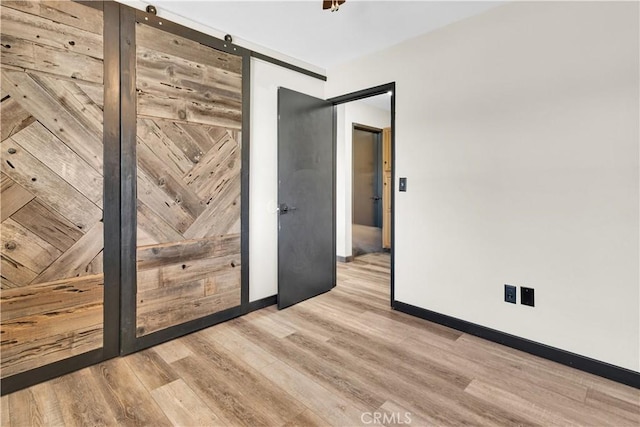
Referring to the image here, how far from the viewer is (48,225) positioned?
189 cm

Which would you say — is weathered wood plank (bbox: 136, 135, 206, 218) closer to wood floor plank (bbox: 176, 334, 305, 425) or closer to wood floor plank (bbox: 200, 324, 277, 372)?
wood floor plank (bbox: 200, 324, 277, 372)

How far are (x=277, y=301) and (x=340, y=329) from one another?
0.75 m

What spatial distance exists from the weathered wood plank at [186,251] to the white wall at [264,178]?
25 centimetres

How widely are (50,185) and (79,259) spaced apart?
1.56ft

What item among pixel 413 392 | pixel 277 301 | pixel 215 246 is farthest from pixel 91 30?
pixel 413 392

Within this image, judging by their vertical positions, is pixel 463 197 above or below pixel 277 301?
above

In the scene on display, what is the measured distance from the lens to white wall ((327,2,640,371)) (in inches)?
74.6

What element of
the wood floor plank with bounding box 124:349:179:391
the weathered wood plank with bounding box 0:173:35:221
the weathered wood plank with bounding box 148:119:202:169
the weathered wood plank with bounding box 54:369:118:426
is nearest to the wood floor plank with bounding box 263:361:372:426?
the wood floor plank with bounding box 124:349:179:391

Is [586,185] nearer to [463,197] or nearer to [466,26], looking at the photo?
[463,197]

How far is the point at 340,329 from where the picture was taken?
2.59m

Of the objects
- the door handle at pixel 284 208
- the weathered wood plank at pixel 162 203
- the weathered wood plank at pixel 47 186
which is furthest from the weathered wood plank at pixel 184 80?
the door handle at pixel 284 208

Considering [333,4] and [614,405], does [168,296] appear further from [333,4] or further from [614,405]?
[614,405]

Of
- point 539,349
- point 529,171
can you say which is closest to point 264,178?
point 529,171

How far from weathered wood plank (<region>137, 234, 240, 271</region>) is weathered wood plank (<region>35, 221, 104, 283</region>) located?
0.88 ft
